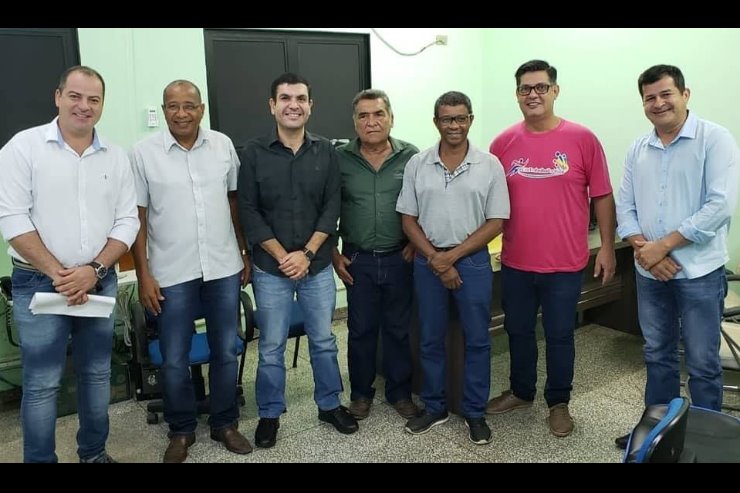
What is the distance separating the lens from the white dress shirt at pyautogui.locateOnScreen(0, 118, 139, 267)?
2.12 metres

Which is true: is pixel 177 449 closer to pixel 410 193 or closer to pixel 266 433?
pixel 266 433

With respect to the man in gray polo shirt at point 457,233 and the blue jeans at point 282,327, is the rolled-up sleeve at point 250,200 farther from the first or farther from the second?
the man in gray polo shirt at point 457,233

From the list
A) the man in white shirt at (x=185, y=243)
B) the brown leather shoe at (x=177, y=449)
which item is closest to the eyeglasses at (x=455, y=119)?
the man in white shirt at (x=185, y=243)

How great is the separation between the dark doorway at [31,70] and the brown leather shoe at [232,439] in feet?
6.68

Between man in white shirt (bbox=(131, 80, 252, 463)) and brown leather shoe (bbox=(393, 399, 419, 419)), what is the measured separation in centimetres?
74

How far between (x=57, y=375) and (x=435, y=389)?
155 centimetres

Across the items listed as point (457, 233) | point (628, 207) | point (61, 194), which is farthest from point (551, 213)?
point (61, 194)

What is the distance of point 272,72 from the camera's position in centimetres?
431

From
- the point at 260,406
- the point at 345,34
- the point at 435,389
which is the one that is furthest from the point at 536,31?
the point at 260,406

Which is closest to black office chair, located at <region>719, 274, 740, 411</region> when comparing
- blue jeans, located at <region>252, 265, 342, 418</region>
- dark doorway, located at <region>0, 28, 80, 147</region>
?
blue jeans, located at <region>252, 265, 342, 418</region>

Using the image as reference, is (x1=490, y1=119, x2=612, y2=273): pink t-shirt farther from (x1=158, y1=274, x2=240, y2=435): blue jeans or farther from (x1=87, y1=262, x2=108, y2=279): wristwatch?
(x1=87, y1=262, x2=108, y2=279): wristwatch

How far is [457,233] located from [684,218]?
2.81 feet

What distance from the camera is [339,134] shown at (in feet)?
15.2
